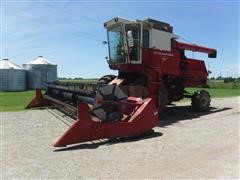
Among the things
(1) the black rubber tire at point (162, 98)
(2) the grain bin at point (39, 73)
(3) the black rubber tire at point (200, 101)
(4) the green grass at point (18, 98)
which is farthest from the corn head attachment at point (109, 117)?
(2) the grain bin at point (39, 73)

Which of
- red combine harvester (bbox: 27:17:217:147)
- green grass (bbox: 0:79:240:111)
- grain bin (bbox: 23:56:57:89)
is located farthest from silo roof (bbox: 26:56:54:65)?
red combine harvester (bbox: 27:17:217:147)

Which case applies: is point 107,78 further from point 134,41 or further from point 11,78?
point 11,78

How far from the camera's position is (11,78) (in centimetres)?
3672

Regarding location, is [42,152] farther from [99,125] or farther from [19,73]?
[19,73]

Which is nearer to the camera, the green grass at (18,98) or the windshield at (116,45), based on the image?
the windshield at (116,45)

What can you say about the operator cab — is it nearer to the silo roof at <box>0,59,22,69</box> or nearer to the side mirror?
the side mirror

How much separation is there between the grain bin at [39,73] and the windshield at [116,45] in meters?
27.4

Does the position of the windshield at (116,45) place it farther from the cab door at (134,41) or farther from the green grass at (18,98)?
the green grass at (18,98)

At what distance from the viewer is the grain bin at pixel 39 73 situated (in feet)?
128

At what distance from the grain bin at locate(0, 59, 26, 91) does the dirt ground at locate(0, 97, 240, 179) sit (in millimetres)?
28970

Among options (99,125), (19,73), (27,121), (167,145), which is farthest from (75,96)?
(19,73)

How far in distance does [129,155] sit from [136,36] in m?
6.17

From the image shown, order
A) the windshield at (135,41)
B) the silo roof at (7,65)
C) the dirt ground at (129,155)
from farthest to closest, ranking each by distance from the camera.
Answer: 1. the silo roof at (7,65)
2. the windshield at (135,41)
3. the dirt ground at (129,155)

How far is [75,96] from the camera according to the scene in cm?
1038
